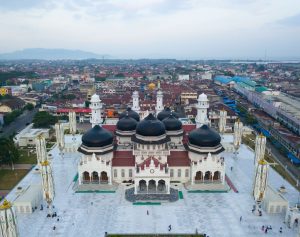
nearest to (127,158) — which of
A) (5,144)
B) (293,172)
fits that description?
(5,144)

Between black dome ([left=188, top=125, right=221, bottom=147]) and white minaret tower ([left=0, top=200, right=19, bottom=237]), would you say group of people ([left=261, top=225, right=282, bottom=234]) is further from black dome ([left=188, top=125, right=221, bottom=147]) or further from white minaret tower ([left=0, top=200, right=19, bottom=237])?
white minaret tower ([left=0, top=200, right=19, bottom=237])

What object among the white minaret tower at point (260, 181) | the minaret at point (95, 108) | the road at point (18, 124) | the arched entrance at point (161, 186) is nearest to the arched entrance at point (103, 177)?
the arched entrance at point (161, 186)

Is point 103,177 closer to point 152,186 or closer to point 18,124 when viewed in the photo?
point 152,186

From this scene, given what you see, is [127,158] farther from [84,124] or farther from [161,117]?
[84,124]

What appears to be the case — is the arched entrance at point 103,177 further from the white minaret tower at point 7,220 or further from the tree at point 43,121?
the tree at point 43,121

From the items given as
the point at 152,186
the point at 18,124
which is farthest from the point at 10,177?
the point at 18,124

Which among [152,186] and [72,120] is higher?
[72,120]
